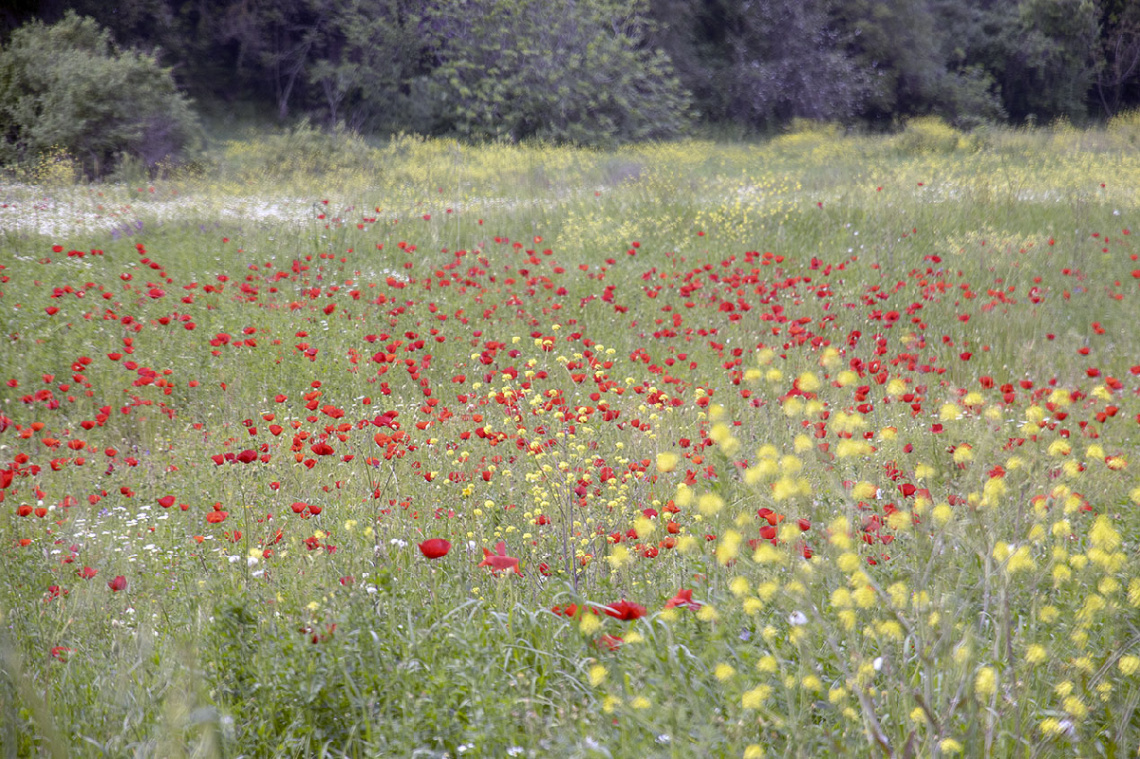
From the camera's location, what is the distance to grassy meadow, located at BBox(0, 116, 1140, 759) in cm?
161

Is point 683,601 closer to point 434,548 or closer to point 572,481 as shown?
point 434,548

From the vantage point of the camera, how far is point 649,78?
21.7m

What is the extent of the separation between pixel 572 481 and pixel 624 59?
1933cm

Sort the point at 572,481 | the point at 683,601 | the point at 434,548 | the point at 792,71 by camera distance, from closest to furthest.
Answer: the point at 683,601, the point at 434,548, the point at 572,481, the point at 792,71

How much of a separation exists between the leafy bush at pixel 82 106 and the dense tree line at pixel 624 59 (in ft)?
2.45

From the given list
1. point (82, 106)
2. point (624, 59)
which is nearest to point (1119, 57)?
point (624, 59)

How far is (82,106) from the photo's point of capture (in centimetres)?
1301

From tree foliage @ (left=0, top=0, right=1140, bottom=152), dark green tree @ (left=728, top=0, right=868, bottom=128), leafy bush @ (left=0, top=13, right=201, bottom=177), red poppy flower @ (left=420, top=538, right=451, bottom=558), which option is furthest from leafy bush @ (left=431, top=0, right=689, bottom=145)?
red poppy flower @ (left=420, top=538, right=451, bottom=558)

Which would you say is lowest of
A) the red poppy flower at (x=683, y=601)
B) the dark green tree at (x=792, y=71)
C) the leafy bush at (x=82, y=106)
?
the red poppy flower at (x=683, y=601)

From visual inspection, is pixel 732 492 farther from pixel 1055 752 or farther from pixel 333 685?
pixel 333 685

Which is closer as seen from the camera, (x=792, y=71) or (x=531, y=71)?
(x=531, y=71)

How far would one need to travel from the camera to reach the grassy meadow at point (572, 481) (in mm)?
1606

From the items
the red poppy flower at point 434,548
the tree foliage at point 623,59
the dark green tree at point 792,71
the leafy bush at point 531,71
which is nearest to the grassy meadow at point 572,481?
the red poppy flower at point 434,548

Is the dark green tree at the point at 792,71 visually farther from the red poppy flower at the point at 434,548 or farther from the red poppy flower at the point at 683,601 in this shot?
the red poppy flower at the point at 434,548
